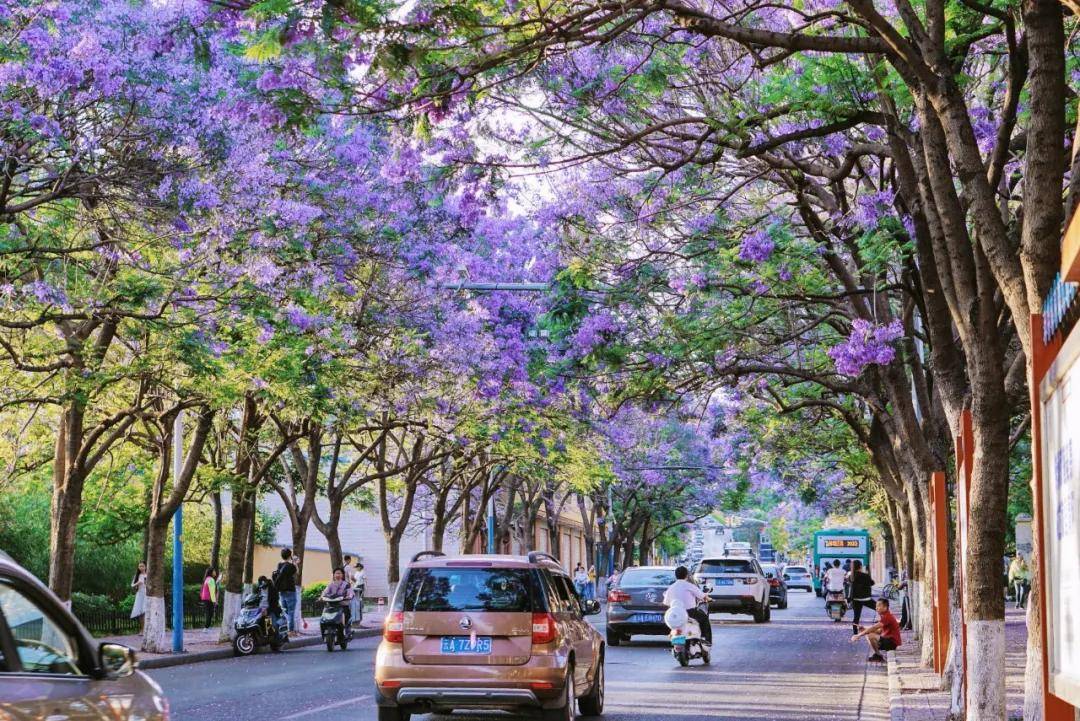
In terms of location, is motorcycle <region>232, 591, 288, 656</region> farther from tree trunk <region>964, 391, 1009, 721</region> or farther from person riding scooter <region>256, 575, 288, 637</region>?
tree trunk <region>964, 391, 1009, 721</region>

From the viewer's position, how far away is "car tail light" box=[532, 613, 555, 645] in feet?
41.3

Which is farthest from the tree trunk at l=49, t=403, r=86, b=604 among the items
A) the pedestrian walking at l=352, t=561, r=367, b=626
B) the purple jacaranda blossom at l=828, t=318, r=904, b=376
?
the purple jacaranda blossom at l=828, t=318, r=904, b=376

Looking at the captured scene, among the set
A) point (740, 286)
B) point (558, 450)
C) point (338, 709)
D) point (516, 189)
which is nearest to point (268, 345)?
point (516, 189)

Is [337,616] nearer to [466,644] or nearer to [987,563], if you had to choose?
[466,644]

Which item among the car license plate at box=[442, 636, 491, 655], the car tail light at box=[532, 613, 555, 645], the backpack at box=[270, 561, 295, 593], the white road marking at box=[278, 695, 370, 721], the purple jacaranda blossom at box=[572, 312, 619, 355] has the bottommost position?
the white road marking at box=[278, 695, 370, 721]

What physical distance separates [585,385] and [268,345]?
5549 millimetres

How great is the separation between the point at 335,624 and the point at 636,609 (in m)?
5.60

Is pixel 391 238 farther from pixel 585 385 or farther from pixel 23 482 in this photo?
pixel 23 482

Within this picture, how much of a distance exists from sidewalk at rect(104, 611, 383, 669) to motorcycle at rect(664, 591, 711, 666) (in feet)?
24.9

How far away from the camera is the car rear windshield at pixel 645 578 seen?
28.5 m

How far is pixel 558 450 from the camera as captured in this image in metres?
38.8

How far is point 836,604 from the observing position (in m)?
42.4

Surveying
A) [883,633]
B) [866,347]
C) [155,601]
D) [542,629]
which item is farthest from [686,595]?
[542,629]

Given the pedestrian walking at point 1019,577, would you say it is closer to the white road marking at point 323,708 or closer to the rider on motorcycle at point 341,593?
the rider on motorcycle at point 341,593
